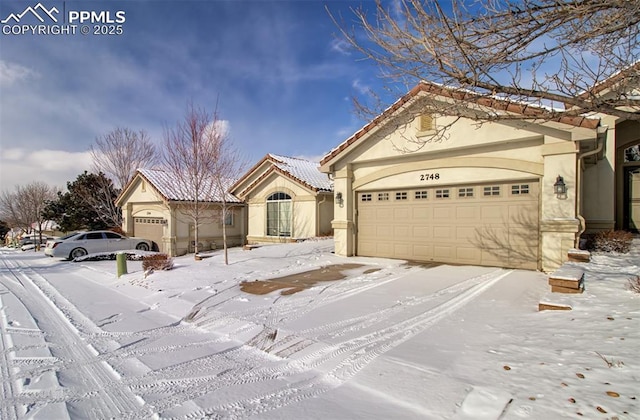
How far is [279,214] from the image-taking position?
19.1 meters

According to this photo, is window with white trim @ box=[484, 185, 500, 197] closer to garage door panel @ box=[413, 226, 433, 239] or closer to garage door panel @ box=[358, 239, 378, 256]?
garage door panel @ box=[413, 226, 433, 239]

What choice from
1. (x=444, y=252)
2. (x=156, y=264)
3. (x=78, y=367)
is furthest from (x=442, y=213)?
(x=78, y=367)

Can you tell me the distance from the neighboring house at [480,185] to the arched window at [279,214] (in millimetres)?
5947

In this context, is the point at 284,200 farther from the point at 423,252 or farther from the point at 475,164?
the point at 475,164

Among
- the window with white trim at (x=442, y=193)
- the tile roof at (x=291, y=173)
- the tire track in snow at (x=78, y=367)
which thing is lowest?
the tire track in snow at (x=78, y=367)

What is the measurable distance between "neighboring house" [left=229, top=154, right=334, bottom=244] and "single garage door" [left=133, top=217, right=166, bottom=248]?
4766 mm

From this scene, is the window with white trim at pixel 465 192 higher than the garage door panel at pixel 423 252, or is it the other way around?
the window with white trim at pixel 465 192

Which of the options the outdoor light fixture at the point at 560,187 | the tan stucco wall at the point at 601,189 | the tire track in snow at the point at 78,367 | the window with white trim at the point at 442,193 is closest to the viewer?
the tire track in snow at the point at 78,367

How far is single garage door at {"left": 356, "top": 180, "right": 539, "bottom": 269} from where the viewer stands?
9.42m

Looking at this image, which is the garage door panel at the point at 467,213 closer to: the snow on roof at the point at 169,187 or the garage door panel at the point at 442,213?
the garage door panel at the point at 442,213

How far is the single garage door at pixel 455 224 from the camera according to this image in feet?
30.9

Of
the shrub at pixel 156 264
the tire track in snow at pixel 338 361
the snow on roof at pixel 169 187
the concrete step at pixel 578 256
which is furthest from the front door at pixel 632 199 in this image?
the snow on roof at pixel 169 187

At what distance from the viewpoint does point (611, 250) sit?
30.9 ft

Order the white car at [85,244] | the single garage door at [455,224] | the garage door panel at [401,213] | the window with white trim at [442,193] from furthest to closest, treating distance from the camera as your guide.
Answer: the white car at [85,244] → the garage door panel at [401,213] → the window with white trim at [442,193] → the single garage door at [455,224]
